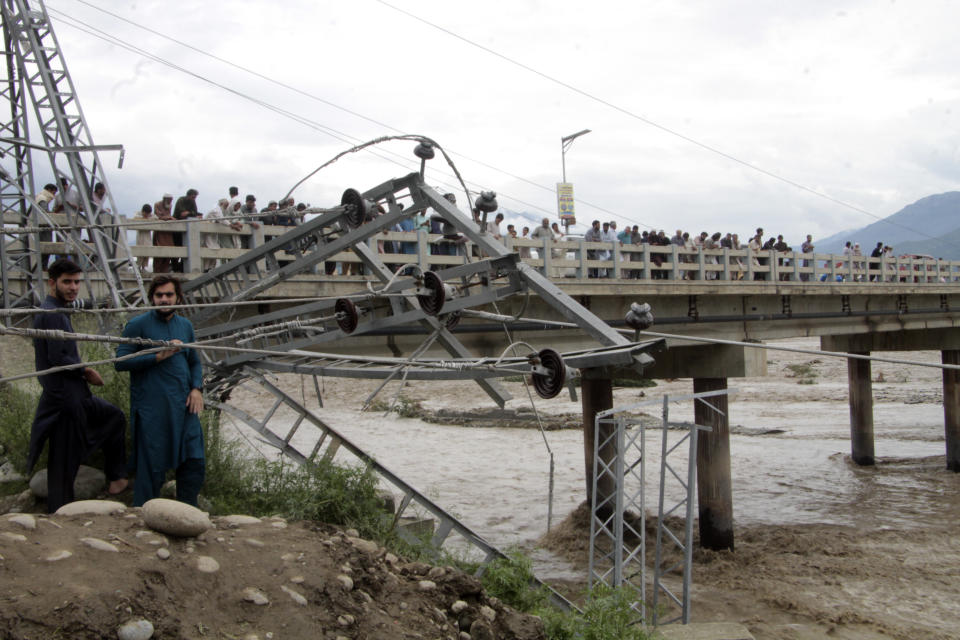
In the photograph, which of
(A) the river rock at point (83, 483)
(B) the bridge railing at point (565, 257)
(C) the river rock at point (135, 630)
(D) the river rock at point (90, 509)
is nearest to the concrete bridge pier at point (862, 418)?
(B) the bridge railing at point (565, 257)

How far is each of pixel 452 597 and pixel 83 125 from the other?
38.1 feet

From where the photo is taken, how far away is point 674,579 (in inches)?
493

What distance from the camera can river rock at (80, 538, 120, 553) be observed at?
13.0 ft

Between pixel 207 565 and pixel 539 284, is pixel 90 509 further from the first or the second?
pixel 539 284

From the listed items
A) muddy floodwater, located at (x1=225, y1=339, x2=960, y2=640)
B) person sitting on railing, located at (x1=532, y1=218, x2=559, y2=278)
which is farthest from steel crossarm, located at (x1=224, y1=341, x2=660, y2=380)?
person sitting on railing, located at (x1=532, y1=218, x2=559, y2=278)

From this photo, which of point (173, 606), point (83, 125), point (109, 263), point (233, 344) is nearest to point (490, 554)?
point (233, 344)

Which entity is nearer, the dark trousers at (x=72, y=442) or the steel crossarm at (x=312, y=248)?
the dark trousers at (x=72, y=442)

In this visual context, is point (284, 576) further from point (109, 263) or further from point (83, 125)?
point (83, 125)

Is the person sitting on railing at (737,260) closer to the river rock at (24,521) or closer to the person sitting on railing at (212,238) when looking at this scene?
the person sitting on railing at (212,238)

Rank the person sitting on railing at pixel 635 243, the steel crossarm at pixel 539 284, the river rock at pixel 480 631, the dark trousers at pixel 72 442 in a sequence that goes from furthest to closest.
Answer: the person sitting on railing at pixel 635 243
the steel crossarm at pixel 539 284
the dark trousers at pixel 72 442
the river rock at pixel 480 631

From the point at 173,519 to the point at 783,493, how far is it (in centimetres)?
1672

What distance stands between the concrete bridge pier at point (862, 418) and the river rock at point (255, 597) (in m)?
19.8

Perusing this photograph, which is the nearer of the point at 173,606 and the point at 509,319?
the point at 173,606

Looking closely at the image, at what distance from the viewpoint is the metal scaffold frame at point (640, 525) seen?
785 centimetres
